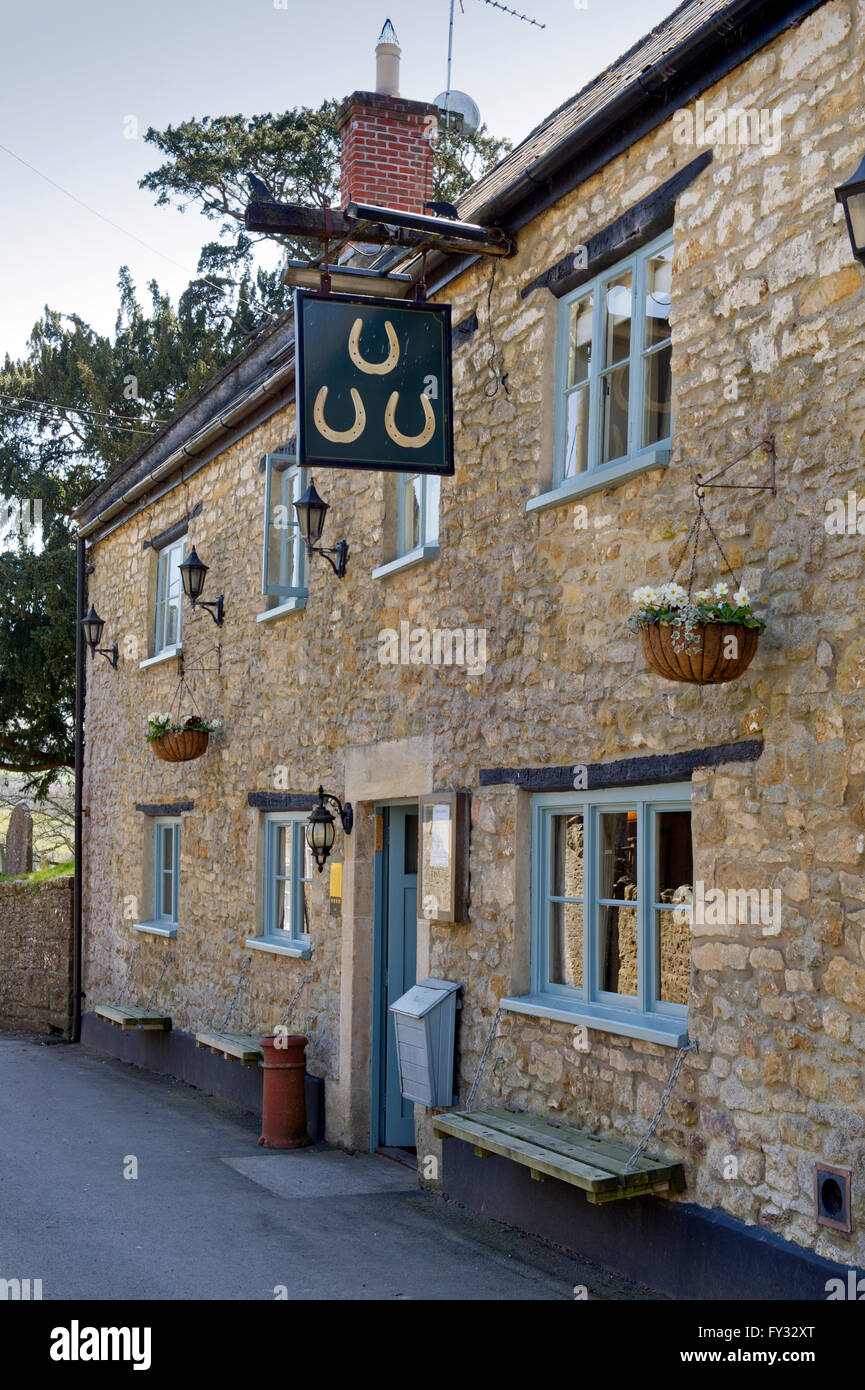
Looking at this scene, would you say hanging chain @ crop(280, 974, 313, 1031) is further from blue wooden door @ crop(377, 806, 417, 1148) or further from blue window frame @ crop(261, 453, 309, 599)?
blue window frame @ crop(261, 453, 309, 599)

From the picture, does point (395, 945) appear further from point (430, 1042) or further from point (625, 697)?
point (625, 697)

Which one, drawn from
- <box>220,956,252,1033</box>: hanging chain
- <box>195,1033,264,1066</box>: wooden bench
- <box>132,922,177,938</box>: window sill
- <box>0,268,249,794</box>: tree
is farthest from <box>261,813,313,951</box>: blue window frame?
Result: <box>0,268,249,794</box>: tree

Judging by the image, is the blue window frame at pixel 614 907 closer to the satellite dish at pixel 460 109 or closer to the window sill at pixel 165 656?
the window sill at pixel 165 656

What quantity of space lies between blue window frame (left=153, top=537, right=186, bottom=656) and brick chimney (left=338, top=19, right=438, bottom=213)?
451 cm

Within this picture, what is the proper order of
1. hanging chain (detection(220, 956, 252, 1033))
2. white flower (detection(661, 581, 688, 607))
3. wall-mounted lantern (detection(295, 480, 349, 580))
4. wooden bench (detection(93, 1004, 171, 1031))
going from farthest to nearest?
1. wooden bench (detection(93, 1004, 171, 1031))
2. hanging chain (detection(220, 956, 252, 1033))
3. wall-mounted lantern (detection(295, 480, 349, 580))
4. white flower (detection(661, 581, 688, 607))

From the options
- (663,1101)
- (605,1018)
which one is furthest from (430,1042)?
(663,1101)

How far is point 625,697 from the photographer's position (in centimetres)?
660

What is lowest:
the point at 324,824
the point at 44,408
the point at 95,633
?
the point at 324,824

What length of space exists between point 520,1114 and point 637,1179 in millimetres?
1447

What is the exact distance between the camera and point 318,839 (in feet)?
31.6

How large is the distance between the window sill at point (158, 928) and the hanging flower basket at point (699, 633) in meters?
8.72

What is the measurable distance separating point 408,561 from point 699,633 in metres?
3.55

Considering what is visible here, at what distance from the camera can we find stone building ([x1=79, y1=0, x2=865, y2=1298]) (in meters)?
5.39

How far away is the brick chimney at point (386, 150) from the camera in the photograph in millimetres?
10547
